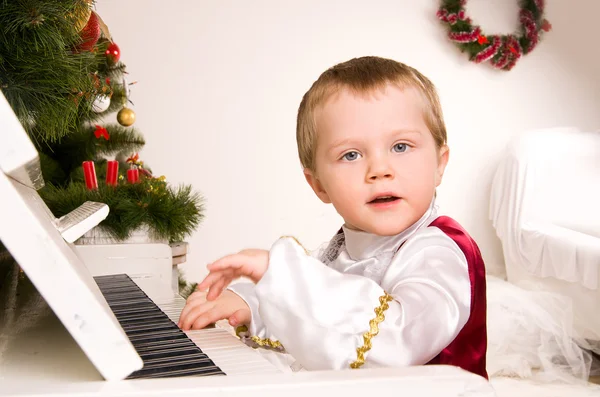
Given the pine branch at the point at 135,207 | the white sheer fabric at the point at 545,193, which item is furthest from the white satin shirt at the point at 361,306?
the white sheer fabric at the point at 545,193

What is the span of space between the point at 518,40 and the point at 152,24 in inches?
101

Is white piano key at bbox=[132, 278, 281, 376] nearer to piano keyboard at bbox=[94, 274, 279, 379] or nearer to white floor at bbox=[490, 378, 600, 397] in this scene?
piano keyboard at bbox=[94, 274, 279, 379]

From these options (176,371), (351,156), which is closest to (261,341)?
(351,156)

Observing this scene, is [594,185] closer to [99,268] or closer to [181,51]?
[181,51]

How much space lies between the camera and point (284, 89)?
4492 mm

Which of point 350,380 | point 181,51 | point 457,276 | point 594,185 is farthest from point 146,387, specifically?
point 181,51

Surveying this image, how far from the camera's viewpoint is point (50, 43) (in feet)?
2.72

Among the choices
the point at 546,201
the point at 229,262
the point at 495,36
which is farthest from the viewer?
the point at 495,36

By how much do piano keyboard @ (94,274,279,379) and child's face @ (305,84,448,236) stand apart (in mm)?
233

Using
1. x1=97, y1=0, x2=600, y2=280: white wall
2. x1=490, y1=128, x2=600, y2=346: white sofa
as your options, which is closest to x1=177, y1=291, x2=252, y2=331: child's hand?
x1=490, y1=128, x2=600, y2=346: white sofa

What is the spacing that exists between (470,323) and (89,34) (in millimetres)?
731

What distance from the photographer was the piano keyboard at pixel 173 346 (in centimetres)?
48

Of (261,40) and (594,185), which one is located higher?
(261,40)

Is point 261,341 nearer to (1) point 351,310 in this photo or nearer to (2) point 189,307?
(2) point 189,307
